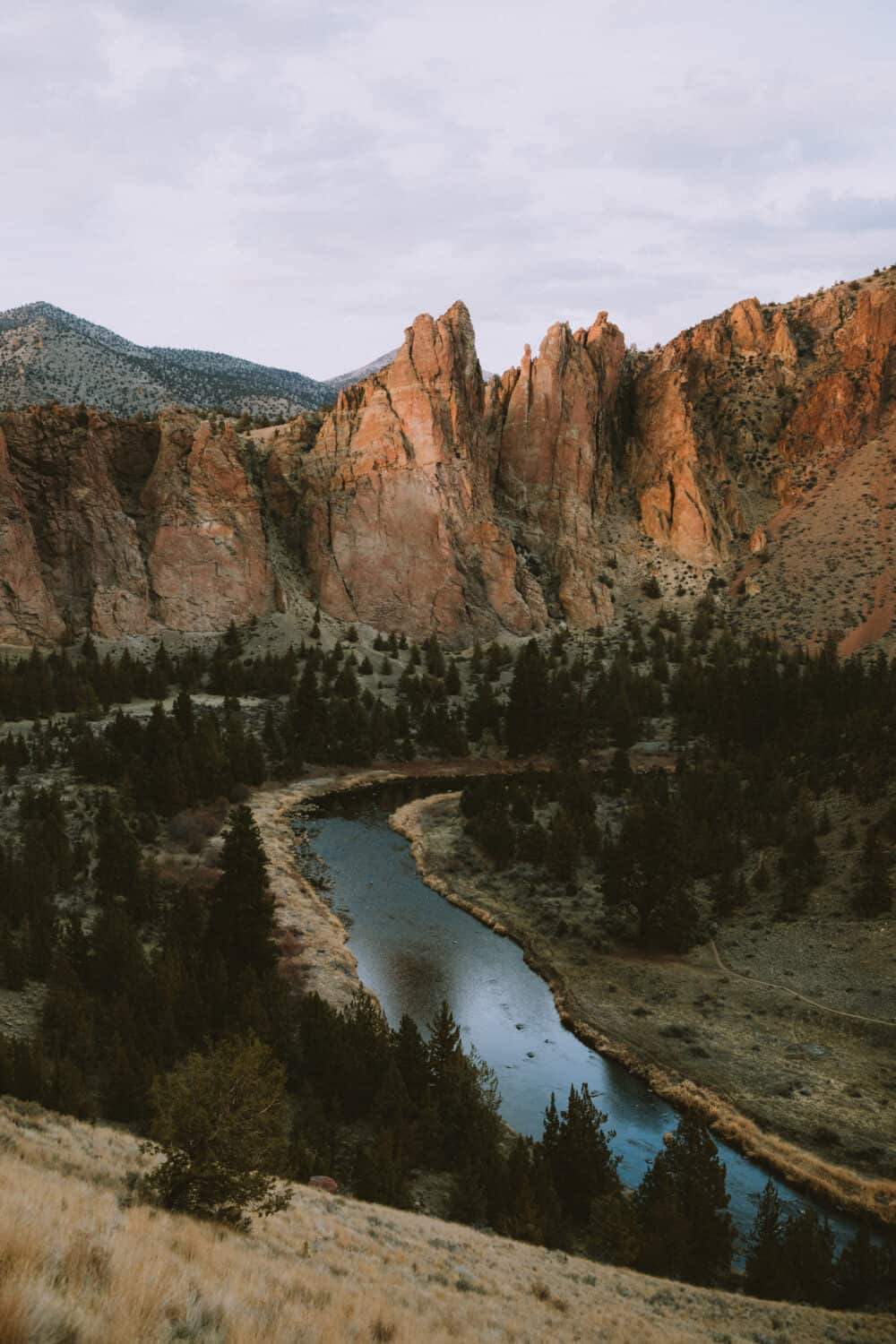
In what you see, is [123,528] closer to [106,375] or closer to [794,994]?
[106,375]

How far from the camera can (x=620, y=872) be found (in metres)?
35.1

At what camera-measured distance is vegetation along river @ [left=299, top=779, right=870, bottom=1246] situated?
2270cm

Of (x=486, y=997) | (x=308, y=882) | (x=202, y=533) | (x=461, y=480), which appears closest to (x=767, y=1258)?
(x=486, y=997)

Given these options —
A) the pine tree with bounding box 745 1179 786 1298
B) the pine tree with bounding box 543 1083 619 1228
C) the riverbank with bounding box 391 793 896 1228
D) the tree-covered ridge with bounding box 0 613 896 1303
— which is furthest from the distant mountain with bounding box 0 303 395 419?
the pine tree with bounding box 745 1179 786 1298

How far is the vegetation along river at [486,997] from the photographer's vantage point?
22.7 metres

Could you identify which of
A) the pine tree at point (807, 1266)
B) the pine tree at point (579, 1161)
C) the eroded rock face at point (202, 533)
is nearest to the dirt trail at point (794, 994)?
the pine tree at point (579, 1161)

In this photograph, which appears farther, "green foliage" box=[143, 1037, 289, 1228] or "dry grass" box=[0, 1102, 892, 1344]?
"green foliage" box=[143, 1037, 289, 1228]

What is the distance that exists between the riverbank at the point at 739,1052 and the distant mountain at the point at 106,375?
9552 centimetres

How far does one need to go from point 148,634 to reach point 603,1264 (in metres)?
73.0

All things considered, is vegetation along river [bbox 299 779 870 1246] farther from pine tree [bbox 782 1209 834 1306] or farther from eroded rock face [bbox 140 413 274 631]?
eroded rock face [bbox 140 413 274 631]

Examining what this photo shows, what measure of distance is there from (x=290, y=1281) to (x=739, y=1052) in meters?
20.8

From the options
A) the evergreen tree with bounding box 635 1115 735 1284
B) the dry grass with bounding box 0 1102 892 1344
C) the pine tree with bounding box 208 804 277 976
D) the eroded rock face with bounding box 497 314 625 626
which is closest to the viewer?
the dry grass with bounding box 0 1102 892 1344

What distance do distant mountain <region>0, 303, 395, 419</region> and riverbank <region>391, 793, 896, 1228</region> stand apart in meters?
95.5

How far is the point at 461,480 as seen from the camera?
9469 centimetres
